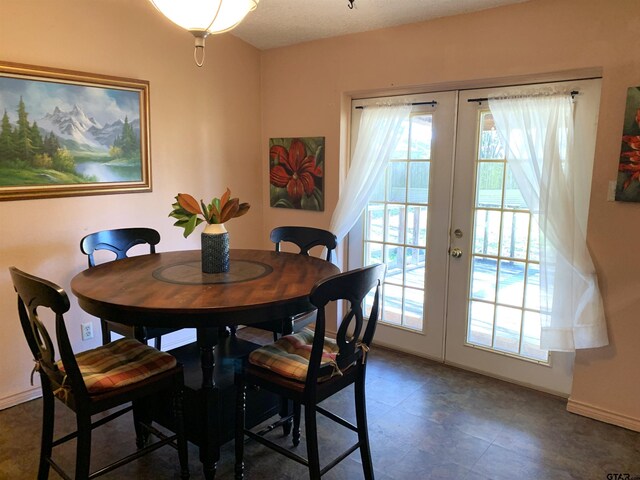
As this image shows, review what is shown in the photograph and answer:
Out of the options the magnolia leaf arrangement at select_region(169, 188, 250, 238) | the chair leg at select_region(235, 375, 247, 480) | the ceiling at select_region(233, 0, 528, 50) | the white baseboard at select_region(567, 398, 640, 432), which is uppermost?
the ceiling at select_region(233, 0, 528, 50)

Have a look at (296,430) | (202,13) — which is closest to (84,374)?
(296,430)

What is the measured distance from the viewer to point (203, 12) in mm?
1943

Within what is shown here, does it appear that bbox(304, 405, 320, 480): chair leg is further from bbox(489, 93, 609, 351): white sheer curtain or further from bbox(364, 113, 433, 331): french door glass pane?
bbox(364, 113, 433, 331): french door glass pane

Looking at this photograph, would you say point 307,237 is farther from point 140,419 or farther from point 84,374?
point 84,374

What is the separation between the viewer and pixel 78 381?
1788mm

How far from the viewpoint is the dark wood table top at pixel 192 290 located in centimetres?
189

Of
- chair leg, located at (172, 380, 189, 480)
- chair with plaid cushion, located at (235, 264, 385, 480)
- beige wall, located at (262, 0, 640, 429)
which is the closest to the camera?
chair with plaid cushion, located at (235, 264, 385, 480)

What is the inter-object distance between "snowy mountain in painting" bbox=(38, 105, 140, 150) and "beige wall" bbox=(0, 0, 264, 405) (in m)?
0.28

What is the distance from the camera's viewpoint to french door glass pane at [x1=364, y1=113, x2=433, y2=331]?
3.50m

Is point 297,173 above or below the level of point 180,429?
above

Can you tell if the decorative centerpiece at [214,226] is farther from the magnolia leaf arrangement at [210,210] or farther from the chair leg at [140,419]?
the chair leg at [140,419]

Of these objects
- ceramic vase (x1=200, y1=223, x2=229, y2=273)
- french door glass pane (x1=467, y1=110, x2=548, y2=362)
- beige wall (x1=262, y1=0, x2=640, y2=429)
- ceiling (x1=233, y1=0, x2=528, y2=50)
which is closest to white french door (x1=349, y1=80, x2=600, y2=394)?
french door glass pane (x1=467, y1=110, x2=548, y2=362)

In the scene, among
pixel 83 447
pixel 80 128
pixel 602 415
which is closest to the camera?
pixel 83 447

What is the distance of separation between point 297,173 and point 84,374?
2.56 m
